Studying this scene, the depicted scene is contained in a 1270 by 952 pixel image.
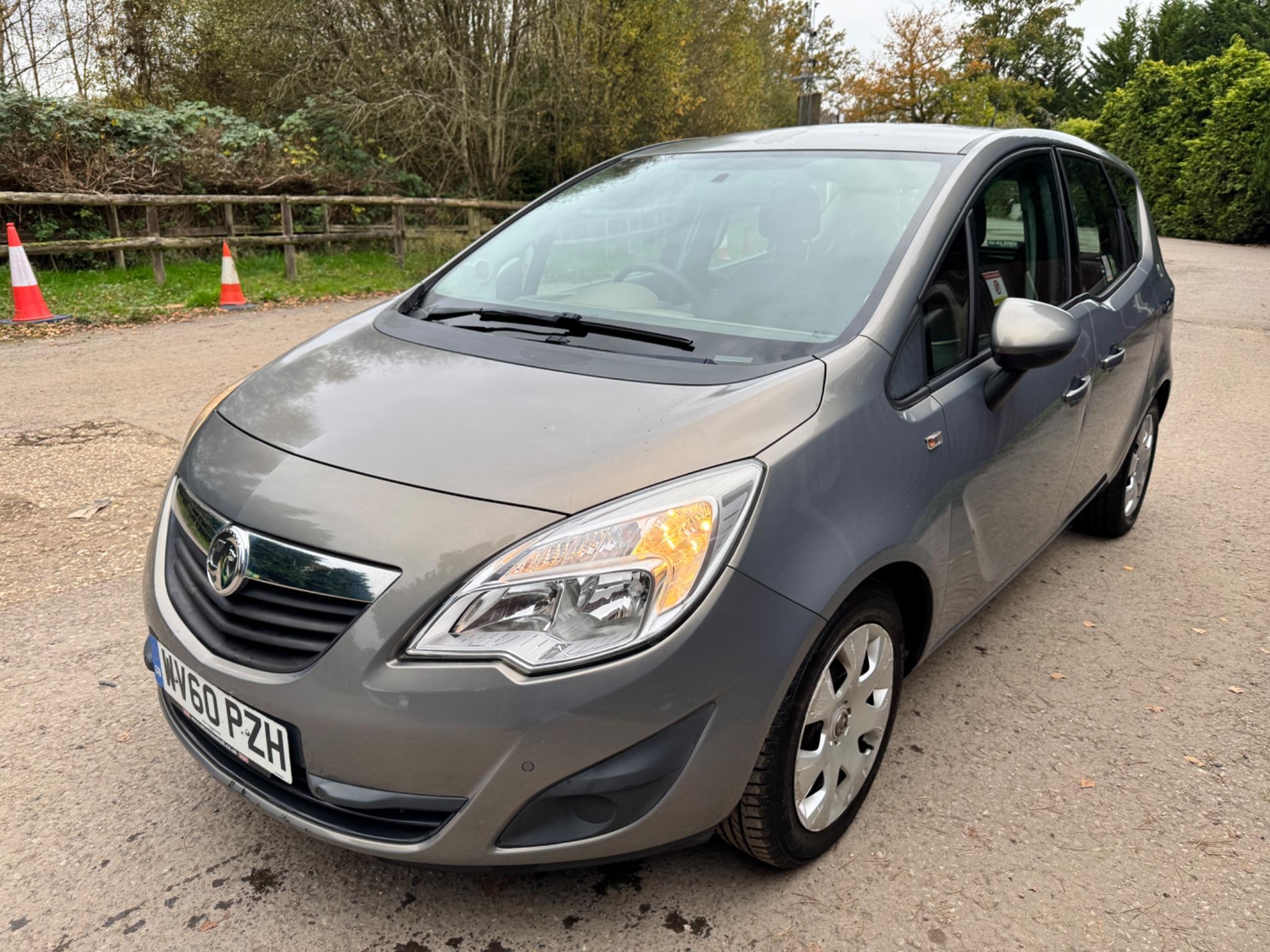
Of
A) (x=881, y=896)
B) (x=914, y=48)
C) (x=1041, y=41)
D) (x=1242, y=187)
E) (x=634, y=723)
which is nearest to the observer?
(x=634, y=723)

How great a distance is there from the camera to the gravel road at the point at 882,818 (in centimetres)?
193

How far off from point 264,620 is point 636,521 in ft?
2.43

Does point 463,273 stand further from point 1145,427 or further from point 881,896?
point 1145,427

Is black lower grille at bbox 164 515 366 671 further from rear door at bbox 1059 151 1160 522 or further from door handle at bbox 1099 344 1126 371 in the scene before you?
door handle at bbox 1099 344 1126 371

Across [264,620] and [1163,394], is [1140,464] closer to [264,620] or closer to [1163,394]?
[1163,394]

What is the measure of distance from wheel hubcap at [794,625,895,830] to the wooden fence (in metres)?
9.94

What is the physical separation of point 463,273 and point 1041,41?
196ft

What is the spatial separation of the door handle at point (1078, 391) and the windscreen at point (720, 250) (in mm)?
847

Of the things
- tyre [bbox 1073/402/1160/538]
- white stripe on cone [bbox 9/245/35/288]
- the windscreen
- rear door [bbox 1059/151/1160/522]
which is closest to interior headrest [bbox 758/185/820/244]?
the windscreen

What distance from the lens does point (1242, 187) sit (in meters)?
20.8

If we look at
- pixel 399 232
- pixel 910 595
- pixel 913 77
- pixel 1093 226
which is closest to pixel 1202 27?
pixel 913 77

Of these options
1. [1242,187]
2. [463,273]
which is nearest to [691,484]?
[463,273]

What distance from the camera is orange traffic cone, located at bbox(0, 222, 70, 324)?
8.05 meters

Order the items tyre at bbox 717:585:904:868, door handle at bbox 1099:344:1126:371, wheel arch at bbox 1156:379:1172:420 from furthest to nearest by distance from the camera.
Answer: wheel arch at bbox 1156:379:1172:420, door handle at bbox 1099:344:1126:371, tyre at bbox 717:585:904:868
